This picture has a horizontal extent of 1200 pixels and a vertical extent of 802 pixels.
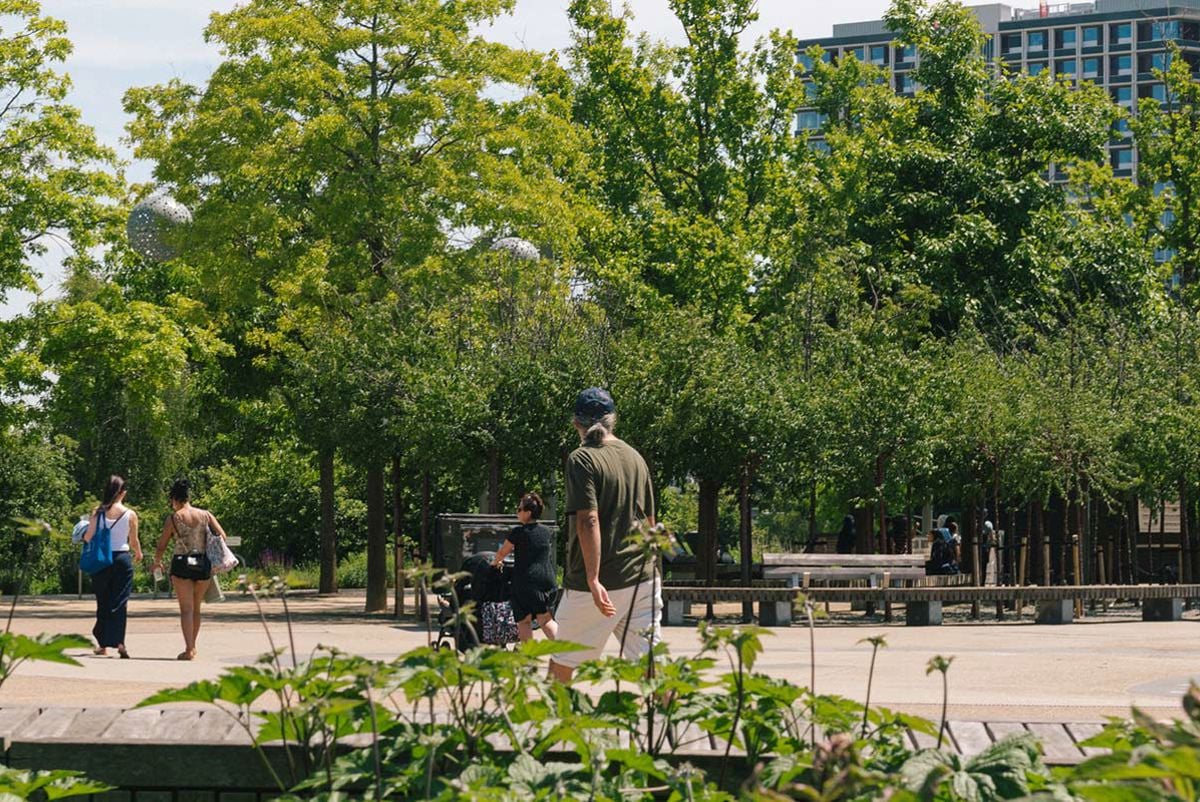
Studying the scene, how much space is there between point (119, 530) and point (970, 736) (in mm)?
12455

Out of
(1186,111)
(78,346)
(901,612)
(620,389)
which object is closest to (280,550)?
(78,346)

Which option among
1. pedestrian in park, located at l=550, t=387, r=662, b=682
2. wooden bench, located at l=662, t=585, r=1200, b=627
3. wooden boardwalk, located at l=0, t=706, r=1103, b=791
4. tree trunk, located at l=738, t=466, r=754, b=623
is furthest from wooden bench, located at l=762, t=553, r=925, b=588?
wooden boardwalk, located at l=0, t=706, r=1103, b=791

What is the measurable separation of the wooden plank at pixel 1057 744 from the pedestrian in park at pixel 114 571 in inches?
469

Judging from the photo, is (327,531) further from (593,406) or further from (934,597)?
(593,406)

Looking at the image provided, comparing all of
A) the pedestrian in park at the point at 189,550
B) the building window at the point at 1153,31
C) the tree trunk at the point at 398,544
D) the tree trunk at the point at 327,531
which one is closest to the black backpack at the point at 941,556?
the tree trunk at the point at 398,544

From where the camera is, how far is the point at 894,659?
1600 cm

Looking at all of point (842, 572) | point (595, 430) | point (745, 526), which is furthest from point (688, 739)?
point (745, 526)

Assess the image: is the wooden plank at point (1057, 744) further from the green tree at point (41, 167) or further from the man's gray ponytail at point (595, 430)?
the green tree at point (41, 167)

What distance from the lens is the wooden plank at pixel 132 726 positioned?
444 cm

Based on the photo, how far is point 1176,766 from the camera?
2338 mm

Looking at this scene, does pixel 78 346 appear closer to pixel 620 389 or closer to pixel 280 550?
pixel 620 389

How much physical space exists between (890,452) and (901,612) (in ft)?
14.6

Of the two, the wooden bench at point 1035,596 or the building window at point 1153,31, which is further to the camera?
the building window at point 1153,31

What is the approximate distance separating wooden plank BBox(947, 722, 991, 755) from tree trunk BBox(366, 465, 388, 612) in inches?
880
